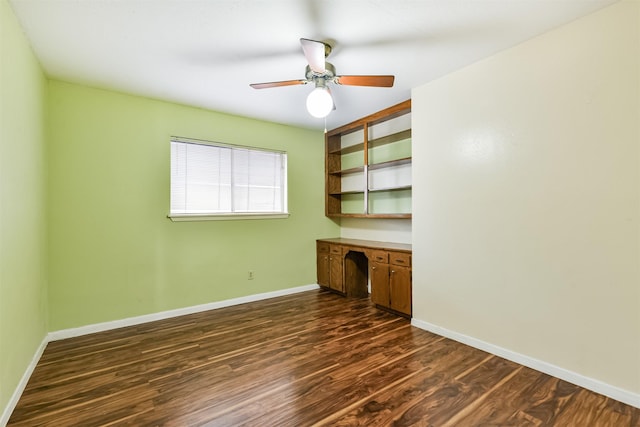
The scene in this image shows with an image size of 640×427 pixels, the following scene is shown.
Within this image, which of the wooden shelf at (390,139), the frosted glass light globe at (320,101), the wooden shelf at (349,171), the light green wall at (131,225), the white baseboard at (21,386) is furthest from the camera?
the wooden shelf at (349,171)

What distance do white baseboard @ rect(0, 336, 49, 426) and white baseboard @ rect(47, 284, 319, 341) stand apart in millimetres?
214

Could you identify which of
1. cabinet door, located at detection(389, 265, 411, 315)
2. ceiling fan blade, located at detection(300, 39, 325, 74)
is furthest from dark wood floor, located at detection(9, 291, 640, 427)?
ceiling fan blade, located at detection(300, 39, 325, 74)

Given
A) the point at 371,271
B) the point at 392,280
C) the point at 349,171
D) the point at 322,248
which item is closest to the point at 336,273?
the point at 322,248

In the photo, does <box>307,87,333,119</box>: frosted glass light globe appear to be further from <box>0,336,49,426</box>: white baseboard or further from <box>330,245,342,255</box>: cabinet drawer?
<box>0,336,49,426</box>: white baseboard

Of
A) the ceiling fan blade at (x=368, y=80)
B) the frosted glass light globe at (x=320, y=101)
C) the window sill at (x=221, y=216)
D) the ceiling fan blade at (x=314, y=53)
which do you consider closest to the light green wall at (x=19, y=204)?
the window sill at (x=221, y=216)

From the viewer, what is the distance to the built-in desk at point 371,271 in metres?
3.44

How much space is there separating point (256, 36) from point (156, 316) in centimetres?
320

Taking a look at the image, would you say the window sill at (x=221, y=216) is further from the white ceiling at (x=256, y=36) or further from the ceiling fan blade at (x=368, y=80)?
the ceiling fan blade at (x=368, y=80)

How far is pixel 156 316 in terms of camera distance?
348 cm

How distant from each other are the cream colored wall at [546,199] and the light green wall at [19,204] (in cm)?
→ 336

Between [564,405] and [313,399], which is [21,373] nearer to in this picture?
[313,399]

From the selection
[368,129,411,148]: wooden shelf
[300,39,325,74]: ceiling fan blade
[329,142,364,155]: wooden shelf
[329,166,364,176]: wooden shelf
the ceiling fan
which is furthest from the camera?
[329,142,364,155]: wooden shelf

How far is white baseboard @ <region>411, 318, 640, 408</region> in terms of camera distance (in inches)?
76.4

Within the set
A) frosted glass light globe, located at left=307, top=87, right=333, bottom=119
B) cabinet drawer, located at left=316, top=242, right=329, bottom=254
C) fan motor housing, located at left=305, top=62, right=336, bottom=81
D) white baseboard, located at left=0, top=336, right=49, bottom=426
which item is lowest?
white baseboard, located at left=0, top=336, right=49, bottom=426
